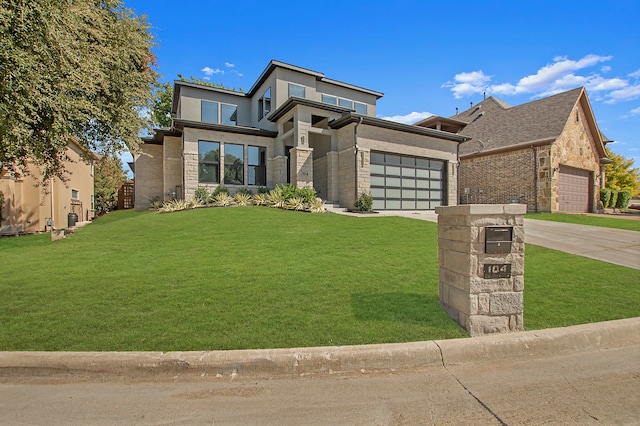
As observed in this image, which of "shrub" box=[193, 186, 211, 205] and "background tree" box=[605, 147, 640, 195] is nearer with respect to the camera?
"shrub" box=[193, 186, 211, 205]

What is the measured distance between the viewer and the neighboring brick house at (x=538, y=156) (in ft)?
60.4

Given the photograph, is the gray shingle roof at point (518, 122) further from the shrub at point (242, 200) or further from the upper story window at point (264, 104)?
the shrub at point (242, 200)

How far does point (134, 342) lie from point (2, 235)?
14.4m

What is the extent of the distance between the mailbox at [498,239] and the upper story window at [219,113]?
2000 cm

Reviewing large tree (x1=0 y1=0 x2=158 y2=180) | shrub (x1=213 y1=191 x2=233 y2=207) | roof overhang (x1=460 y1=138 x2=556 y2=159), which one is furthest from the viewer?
roof overhang (x1=460 y1=138 x2=556 y2=159)

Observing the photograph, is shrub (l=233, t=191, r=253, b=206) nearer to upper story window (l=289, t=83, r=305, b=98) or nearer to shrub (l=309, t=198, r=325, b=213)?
shrub (l=309, t=198, r=325, b=213)

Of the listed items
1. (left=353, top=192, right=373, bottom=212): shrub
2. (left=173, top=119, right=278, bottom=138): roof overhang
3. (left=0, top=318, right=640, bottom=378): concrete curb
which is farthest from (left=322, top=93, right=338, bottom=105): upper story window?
(left=0, top=318, right=640, bottom=378): concrete curb

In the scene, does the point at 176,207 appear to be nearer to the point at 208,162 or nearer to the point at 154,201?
the point at 208,162

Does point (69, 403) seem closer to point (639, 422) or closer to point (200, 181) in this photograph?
point (639, 422)

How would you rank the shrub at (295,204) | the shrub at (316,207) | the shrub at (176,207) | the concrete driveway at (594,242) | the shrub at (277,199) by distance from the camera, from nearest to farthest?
the concrete driveway at (594,242) < the shrub at (316,207) < the shrub at (295,204) < the shrub at (277,199) < the shrub at (176,207)

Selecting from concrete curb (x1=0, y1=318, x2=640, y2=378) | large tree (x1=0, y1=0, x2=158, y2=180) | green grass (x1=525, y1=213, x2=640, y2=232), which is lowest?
concrete curb (x1=0, y1=318, x2=640, y2=378)

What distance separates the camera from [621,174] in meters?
31.3

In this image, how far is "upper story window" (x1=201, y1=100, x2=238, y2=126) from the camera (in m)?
20.6

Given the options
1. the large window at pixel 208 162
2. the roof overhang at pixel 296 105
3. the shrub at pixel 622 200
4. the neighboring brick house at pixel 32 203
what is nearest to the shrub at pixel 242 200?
the large window at pixel 208 162
